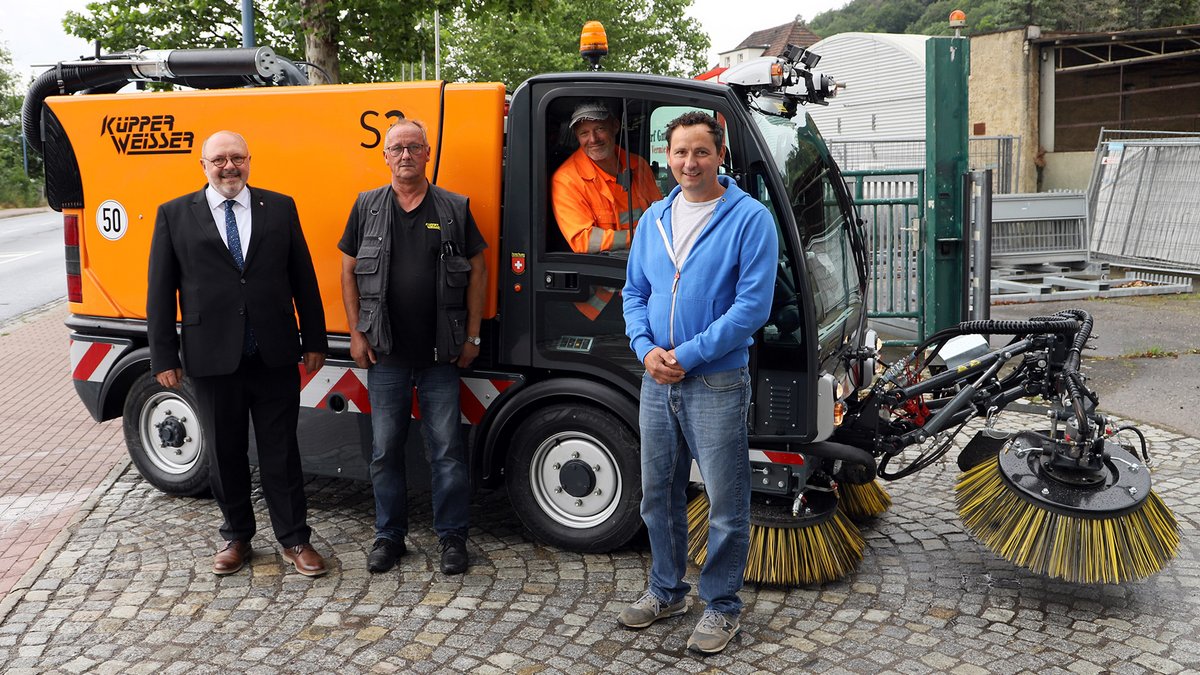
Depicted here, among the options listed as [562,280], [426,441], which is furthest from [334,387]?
[562,280]

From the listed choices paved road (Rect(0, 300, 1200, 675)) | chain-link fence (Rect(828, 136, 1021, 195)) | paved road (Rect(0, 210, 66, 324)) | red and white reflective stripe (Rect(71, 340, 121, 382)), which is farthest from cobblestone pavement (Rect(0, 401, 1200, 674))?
chain-link fence (Rect(828, 136, 1021, 195))

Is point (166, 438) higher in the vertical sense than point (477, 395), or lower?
lower

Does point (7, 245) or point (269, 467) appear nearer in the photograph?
point (269, 467)

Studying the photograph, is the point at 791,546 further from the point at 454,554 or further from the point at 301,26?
the point at 301,26

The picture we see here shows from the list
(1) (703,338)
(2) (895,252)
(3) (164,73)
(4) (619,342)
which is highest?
(3) (164,73)

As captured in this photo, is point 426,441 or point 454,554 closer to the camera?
point 454,554

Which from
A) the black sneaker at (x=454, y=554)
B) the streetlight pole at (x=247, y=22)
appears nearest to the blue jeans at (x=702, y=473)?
the black sneaker at (x=454, y=554)

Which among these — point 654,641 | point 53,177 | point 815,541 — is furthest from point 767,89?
point 53,177

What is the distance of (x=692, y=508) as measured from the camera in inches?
190

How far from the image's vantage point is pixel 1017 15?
56.5 metres

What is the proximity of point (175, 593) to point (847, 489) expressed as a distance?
124 inches

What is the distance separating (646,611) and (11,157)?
161 ft

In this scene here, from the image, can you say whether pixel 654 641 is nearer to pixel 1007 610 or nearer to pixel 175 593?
pixel 1007 610

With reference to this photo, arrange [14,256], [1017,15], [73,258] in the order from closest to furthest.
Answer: [73,258], [14,256], [1017,15]
